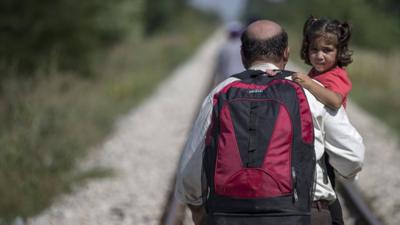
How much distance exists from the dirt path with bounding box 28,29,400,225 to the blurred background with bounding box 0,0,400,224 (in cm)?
33

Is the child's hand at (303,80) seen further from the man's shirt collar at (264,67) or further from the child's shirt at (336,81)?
the child's shirt at (336,81)

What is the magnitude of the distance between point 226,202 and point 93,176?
21.2 ft

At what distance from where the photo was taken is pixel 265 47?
325 cm

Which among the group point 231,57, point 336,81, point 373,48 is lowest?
point 373,48

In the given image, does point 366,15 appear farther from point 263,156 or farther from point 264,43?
point 263,156

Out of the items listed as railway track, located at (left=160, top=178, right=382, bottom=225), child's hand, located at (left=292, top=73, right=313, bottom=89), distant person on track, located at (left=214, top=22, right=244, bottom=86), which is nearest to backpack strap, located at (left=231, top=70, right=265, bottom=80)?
child's hand, located at (left=292, top=73, right=313, bottom=89)

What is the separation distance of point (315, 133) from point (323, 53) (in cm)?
48

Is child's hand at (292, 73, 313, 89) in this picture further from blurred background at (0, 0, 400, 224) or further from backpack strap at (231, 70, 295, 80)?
blurred background at (0, 0, 400, 224)

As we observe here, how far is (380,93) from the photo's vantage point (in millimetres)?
19406

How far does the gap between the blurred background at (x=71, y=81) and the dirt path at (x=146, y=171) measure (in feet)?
1.10

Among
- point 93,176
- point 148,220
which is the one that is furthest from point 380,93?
point 148,220

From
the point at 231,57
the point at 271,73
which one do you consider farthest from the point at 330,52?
the point at 231,57

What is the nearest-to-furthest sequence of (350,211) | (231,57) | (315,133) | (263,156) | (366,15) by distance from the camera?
1. (263,156)
2. (315,133)
3. (350,211)
4. (231,57)
5. (366,15)

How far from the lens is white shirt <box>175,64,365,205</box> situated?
3201 mm
